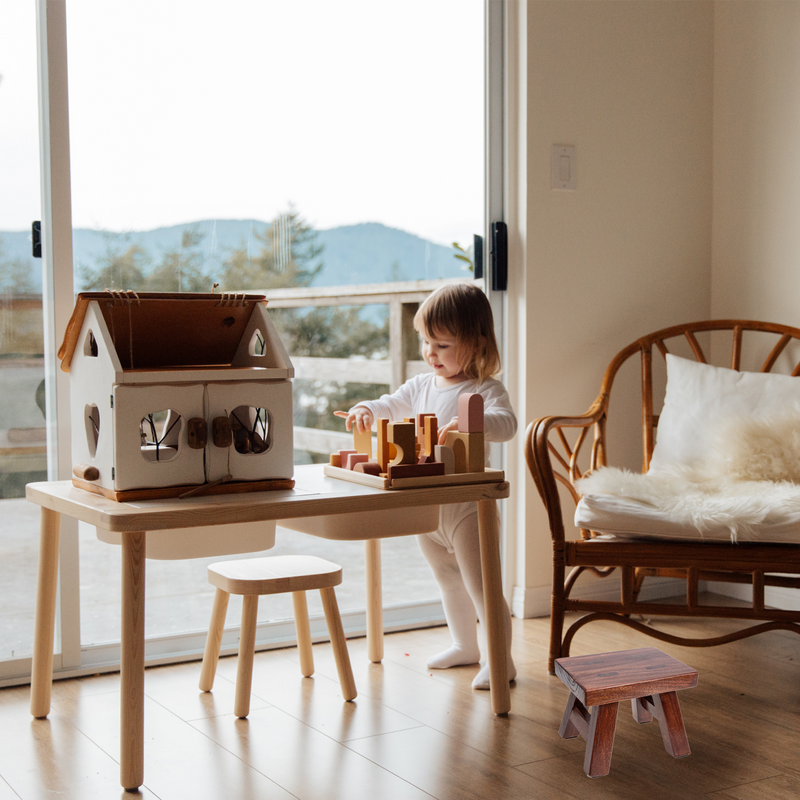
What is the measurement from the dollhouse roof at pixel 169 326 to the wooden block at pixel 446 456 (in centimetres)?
48

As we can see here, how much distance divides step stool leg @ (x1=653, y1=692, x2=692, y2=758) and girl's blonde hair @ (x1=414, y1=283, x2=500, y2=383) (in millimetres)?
811

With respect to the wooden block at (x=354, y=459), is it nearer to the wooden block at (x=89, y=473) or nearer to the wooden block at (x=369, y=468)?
the wooden block at (x=369, y=468)

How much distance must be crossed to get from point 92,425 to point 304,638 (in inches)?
29.8

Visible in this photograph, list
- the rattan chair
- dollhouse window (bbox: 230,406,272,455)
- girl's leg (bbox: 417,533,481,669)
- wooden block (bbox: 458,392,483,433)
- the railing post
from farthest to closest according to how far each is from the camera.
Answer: the railing post, girl's leg (bbox: 417,533,481,669), the rattan chair, wooden block (bbox: 458,392,483,433), dollhouse window (bbox: 230,406,272,455)

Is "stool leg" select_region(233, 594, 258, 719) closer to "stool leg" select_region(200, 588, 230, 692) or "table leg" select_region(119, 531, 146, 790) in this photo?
"stool leg" select_region(200, 588, 230, 692)

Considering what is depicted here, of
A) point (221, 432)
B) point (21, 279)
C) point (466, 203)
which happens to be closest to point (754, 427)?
point (466, 203)

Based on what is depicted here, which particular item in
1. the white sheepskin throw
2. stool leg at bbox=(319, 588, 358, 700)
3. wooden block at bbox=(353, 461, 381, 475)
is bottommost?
stool leg at bbox=(319, 588, 358, 700)

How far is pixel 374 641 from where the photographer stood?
241cm

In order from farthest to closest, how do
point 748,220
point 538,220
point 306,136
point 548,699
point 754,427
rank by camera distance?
1. point 748,220
2. point 538,220
3. point 306,136
4. point 754,427
5. point 548,699

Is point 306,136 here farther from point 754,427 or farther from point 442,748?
point 442,748

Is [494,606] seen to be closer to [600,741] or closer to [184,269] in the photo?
[600,741]

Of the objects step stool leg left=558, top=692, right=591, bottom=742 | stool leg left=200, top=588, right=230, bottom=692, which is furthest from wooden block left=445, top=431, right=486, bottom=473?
stool leg left=200, top=588, right=230, bottom=692

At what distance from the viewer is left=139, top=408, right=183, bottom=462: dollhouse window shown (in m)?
1.87

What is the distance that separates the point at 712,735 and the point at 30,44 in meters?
2.14
